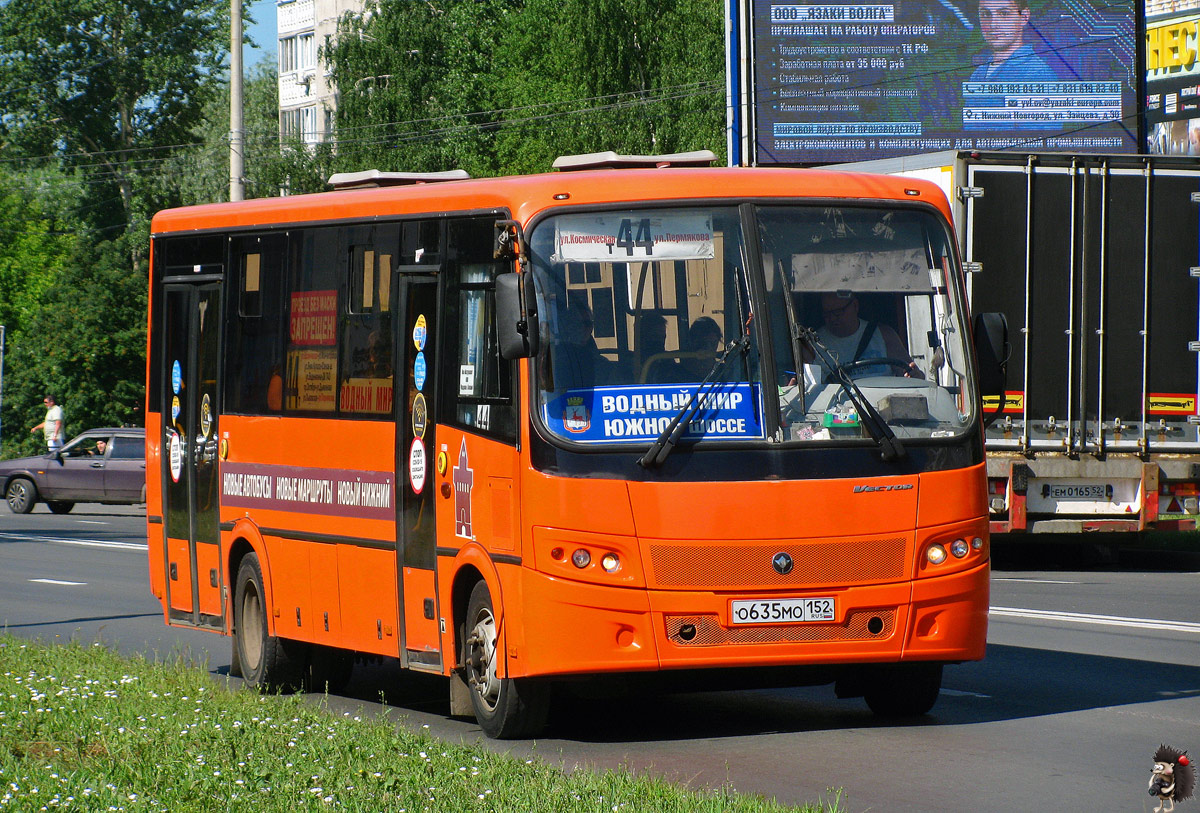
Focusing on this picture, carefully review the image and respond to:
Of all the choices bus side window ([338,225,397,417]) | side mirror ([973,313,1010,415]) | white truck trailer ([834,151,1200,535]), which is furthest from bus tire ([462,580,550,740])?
white truck trailer ([834,151,1200,535])

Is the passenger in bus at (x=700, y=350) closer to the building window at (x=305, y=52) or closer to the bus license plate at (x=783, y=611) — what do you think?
the bus license plate at (x=783, y=611)

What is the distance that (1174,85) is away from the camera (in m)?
37.9

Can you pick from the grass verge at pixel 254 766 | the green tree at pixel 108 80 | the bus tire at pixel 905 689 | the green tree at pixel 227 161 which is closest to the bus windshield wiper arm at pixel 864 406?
the bus tire at pixel 905 689

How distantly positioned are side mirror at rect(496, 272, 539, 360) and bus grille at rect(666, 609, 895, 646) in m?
1.35

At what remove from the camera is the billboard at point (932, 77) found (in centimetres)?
3069

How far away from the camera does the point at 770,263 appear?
30.1ft

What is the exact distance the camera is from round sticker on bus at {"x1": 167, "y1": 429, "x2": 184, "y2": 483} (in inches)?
505

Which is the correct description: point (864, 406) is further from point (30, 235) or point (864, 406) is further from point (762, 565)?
point (30, 235)

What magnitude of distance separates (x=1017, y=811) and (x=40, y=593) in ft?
45.0

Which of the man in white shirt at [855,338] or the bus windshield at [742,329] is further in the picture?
the man in white shirt at [855,338]

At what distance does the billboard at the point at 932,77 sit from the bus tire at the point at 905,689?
70.7ft

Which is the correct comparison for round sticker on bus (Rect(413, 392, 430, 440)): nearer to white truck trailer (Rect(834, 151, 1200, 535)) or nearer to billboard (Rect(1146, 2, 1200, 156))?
white truck trailer (Rect(834, 151, 1200, 535))

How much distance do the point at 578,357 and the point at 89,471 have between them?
2716 cm

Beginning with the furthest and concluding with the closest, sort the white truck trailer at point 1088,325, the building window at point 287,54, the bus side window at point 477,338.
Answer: the building window at point 287,54 → the white truck trailer at point 1088,325 → the bus side window at point 477,338
